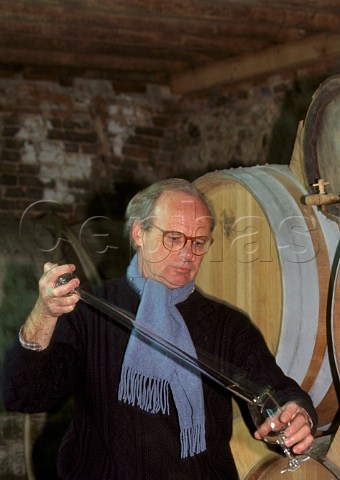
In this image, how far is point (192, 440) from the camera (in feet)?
7.56

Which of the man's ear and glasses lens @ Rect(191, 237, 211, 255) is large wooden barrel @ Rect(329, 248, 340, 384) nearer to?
glasses lens @ Rect(191, 237, 211, 255)

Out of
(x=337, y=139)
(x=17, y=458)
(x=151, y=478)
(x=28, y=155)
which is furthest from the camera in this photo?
(x=28, y=155)

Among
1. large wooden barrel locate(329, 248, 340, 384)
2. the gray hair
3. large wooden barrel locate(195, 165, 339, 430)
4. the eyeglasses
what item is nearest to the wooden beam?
large wooden barrel locate(195, 165, 339, 430)

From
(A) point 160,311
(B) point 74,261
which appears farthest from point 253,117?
(A) point 160,311

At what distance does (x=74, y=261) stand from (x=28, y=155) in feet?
9.87

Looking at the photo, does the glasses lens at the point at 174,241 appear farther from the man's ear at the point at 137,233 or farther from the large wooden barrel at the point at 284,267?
the large wooden barrel at the point at 284,267

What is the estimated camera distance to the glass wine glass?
2.00 metres

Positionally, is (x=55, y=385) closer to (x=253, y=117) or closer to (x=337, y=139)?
(x=337, y=139)

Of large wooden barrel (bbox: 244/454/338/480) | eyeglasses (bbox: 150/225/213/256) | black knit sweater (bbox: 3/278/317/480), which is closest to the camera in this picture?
black knit sweater (bbox: 3/278/317/480)

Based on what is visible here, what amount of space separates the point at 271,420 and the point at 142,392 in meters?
0.45

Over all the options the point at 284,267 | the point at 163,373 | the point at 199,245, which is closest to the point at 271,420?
the point at 163,373

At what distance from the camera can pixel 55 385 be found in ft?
7.57

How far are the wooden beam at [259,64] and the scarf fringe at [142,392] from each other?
361 centimetres

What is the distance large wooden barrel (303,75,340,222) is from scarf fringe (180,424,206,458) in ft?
2.82
